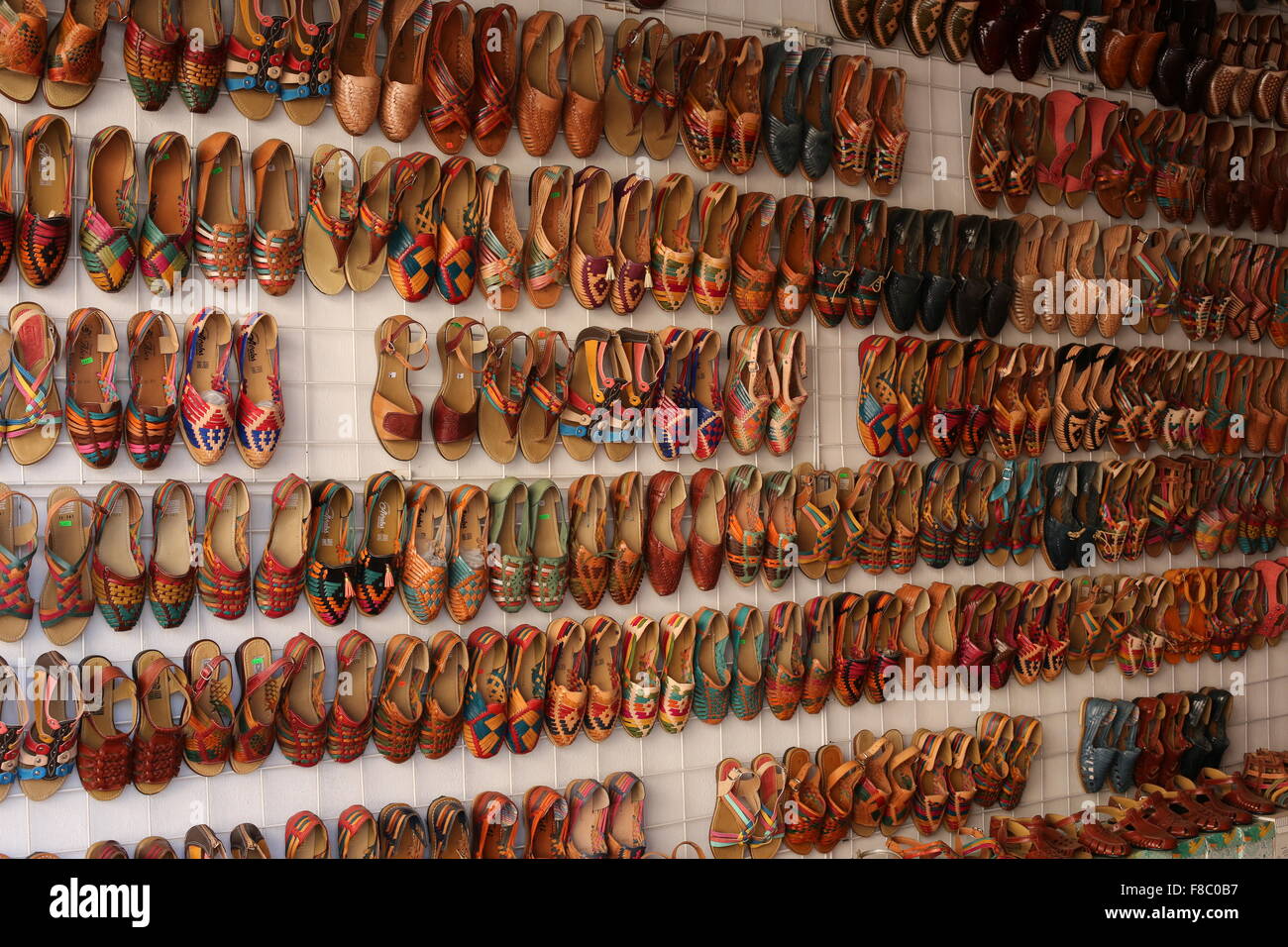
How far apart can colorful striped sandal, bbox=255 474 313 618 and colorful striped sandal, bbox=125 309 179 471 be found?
317mm

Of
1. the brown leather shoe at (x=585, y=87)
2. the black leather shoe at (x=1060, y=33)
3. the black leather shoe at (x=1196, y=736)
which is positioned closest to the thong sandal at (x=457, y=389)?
the brown leather shoe at (x=585, y=87)

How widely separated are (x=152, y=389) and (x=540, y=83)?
1449mm

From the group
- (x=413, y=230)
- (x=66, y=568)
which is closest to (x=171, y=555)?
(x=66, y=568)

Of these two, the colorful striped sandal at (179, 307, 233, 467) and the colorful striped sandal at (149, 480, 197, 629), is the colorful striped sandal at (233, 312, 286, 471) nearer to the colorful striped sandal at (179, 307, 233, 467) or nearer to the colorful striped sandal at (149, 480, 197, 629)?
the colorful striped sandal at (179, 307, 233, 467)

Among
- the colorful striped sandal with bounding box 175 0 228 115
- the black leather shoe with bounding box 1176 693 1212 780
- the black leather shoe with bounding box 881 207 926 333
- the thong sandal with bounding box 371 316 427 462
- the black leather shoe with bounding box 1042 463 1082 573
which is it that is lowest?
the black leather shoe with bounding box 1176 693 1212 780

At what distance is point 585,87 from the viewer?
3527mm

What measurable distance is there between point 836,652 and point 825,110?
1.83m

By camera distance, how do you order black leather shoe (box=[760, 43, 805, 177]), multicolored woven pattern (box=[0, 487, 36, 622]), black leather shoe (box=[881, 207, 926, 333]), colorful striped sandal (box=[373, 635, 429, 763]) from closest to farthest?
1. multicolored woven pattern (box=[0, 487, 36, 622])
2. colorful striped sandal (box=[373, 635, 429, 763])
3. black leather shoe (box=[760, 43, 805, 177])
4. black leather shoe (box=[881, 207, 926, 333])

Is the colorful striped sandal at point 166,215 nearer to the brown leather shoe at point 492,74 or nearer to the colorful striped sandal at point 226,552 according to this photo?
the colorful striped sandal at point 226,552

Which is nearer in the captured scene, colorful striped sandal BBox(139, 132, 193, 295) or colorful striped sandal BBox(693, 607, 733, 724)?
colorful striped sandal BBox(139, 132, 193, 295)

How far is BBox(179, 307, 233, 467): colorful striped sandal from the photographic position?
2.90 metres

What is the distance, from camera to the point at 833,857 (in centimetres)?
386

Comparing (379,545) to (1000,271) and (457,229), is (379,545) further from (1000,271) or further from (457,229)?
(1000,271)

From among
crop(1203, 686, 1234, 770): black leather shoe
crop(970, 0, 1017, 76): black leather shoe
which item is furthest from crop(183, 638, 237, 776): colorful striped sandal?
crop(1203, 686, 1234, 770): black leather shoe
